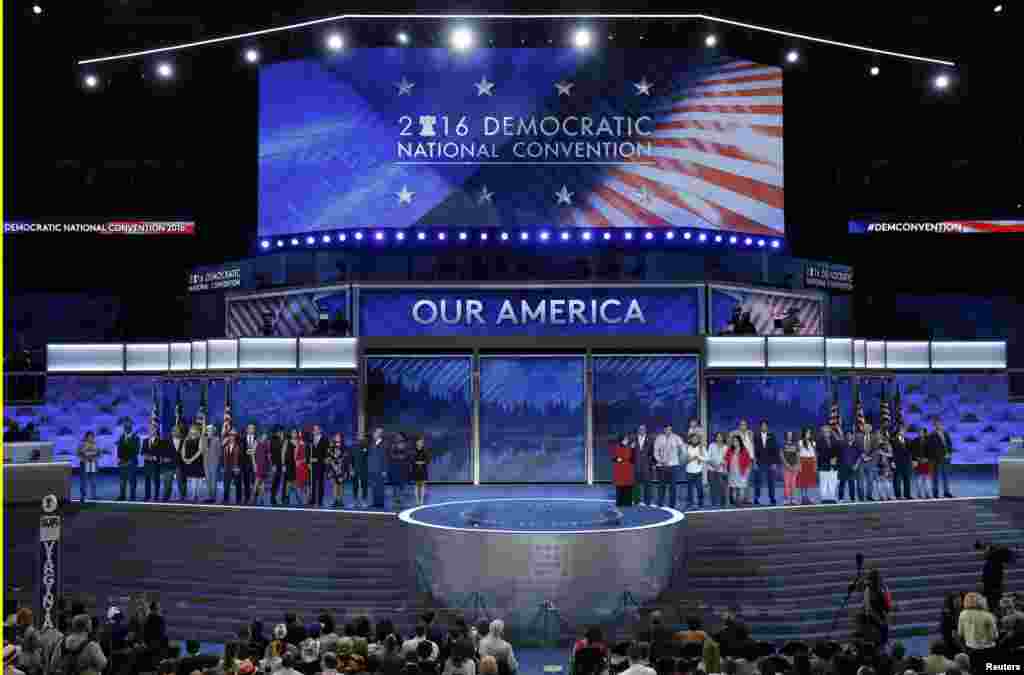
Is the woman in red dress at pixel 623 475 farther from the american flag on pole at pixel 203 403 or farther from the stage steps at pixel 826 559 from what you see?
the american flag on pole at pixel 203 403

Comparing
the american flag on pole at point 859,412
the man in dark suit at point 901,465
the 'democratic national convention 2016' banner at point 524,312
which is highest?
the 'democratic national convention 2016' banner at point 524,312

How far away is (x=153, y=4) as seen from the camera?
107ft

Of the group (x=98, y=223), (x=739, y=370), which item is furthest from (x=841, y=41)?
(x=98, y=223)

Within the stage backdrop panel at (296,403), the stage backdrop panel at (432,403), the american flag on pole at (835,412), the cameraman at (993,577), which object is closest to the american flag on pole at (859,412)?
the american flag on pole at (835,412)

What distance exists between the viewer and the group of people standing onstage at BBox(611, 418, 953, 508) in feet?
70.8

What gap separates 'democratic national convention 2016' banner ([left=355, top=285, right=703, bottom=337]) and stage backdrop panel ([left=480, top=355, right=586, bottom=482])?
0.86 metres

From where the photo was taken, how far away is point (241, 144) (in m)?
33.6

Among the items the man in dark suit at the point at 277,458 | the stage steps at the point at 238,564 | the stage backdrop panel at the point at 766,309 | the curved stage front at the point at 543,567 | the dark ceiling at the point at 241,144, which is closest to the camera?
the curved stage front at the point at 543,567

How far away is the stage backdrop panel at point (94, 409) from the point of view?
Result: 30.3m

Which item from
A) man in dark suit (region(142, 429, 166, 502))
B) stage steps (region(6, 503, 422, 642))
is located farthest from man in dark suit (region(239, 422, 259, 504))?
man in dark suit (region(142, 429, 166, 502))

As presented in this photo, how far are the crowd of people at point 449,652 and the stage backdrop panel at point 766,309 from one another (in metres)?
14.7

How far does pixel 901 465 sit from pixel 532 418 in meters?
8.96

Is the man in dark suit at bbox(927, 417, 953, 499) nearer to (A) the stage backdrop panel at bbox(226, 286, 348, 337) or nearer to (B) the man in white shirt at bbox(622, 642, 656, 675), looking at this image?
(A) the stage backdrop panel at bbox(226, 286, 348, 337)

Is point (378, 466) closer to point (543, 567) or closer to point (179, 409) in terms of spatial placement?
point (543, 567)
